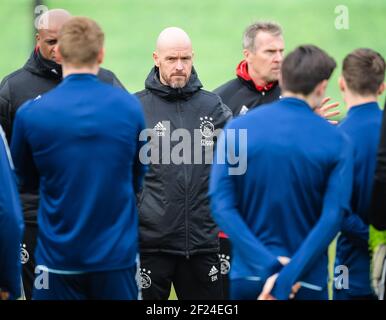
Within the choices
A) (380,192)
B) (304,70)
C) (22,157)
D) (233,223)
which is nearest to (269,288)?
(233,223)

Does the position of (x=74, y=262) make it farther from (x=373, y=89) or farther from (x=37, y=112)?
(x=373, y=89)

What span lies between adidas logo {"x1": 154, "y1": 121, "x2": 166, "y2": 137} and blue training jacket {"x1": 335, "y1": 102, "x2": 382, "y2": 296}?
141 cm

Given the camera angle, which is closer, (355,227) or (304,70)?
(304,70)

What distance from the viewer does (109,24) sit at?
14.5m

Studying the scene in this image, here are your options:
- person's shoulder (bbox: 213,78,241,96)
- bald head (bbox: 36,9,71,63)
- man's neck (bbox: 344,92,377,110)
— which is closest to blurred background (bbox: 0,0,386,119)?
person's shoulder (bbox: 213,78,241,96)

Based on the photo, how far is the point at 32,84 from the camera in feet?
20.3

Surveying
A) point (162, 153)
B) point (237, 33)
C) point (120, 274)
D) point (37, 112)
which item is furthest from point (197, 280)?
point (237, 33)

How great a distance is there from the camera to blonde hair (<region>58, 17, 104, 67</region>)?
4.70 meters

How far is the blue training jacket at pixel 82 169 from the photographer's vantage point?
464 cm

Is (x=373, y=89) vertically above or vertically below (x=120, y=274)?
above

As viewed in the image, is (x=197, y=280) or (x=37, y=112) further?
(x=197, y=280)

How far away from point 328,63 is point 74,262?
1.44 metres

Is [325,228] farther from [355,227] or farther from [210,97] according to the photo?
[210,97]

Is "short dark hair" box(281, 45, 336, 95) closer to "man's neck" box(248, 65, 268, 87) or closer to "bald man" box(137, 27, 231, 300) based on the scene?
"bald man" box(137, 27, 231, 300)
